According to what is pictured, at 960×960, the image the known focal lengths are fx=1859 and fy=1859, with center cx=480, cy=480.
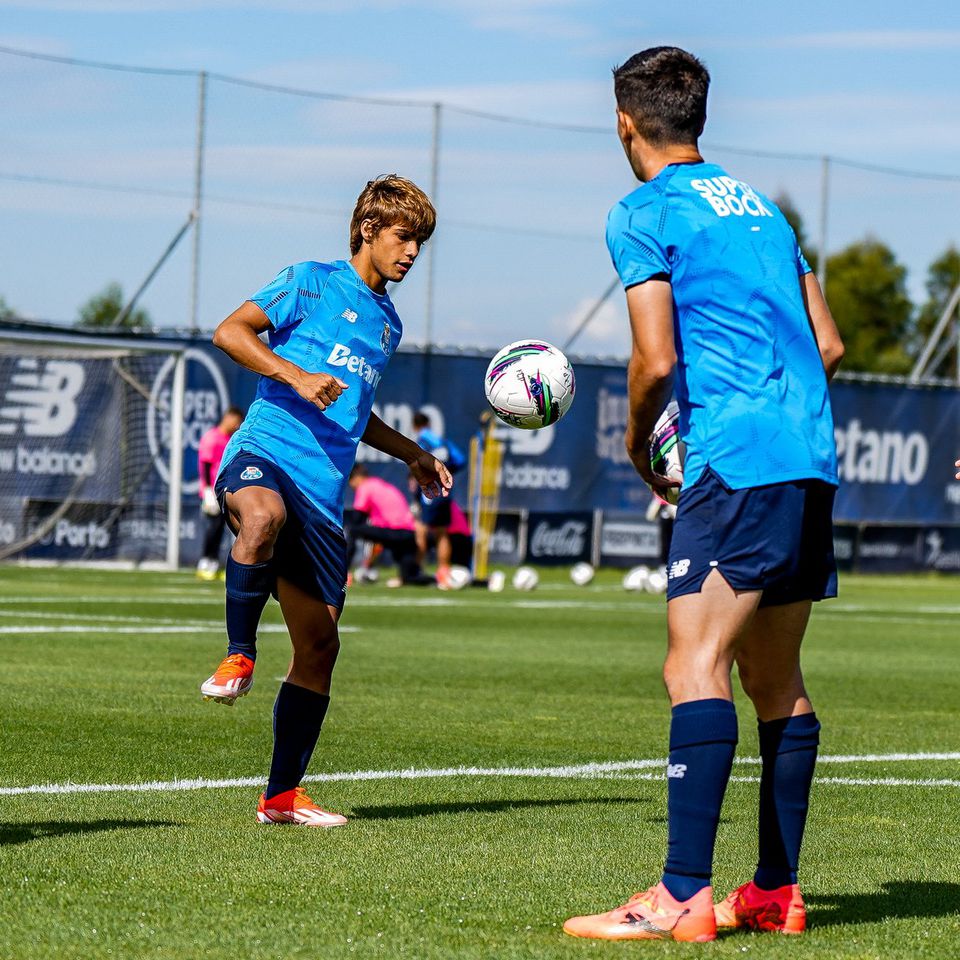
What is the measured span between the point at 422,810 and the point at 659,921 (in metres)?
2.20

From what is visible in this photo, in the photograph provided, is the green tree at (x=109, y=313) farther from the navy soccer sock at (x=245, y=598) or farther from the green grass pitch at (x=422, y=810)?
the navy soccer sock at (x=245, y=598)

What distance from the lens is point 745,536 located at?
4.54 metres

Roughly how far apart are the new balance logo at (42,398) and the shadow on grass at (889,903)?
21721 mm

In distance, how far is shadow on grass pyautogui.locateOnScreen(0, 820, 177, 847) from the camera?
5.70 metres

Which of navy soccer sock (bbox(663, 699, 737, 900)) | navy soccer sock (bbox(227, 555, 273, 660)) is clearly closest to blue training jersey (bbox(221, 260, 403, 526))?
navy soccer sock (bbox(227, 555, 273, 660))

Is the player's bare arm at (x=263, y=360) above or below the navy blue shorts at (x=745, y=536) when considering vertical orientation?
above

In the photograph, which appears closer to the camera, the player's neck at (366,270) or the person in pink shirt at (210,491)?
the player's neck at (366,270)

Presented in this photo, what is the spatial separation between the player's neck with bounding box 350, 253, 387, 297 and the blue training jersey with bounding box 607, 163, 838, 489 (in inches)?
86.3

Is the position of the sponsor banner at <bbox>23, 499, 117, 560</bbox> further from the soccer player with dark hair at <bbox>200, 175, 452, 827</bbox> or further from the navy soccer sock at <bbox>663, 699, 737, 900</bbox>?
the navy soccer sock at <bbox>663, 699, 737, 900</bbox>

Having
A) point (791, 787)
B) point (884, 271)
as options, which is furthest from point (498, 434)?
point (884, 271)

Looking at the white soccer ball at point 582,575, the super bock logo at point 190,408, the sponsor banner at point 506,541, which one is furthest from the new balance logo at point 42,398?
the white soccer ball at point 582,575

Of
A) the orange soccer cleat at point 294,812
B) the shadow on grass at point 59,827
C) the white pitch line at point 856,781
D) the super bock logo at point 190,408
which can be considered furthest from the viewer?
the super bock logo at point 190,408

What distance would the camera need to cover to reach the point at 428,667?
40.2 feet

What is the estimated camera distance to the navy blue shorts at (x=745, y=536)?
4539mm
